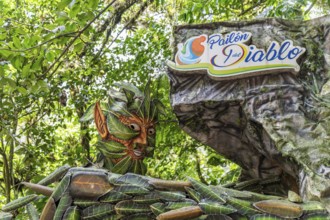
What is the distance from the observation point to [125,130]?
8.30 ft

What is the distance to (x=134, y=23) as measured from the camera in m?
6.01

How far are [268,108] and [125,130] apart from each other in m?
0.76

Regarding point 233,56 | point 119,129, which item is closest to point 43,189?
point 119,129

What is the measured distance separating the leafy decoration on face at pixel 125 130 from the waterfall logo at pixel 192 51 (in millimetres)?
264

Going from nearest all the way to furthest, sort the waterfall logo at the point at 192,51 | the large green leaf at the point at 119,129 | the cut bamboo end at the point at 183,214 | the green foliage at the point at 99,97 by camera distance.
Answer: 1. the cut bamboo end at the point at 183,214
2. the large green leaf at the point at 119,129
3. the waterfall logo at the point at 192,51
4. the green foliage at the point at 99,97

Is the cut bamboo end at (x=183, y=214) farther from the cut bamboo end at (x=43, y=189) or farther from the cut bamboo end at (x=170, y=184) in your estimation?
the cut bamboo end at (x=43, y=189)

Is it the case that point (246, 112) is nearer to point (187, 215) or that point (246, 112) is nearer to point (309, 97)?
point (309, 97)

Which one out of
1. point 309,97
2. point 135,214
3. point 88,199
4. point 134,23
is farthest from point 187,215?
point 134,23

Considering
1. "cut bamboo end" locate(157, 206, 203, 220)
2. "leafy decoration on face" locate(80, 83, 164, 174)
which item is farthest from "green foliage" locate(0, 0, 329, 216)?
"cut bamboo end" locate(157, 206, 203, 220)

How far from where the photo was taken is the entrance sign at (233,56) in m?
2.54

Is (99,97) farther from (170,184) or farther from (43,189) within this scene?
Result: (170,184)

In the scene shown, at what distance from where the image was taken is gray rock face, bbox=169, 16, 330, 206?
232 cm

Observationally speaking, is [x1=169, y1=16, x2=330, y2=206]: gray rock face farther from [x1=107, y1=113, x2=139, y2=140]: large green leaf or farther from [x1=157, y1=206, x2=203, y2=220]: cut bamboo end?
[x1=157, y1=206, x2=203, y2=220]: cut bamboo end

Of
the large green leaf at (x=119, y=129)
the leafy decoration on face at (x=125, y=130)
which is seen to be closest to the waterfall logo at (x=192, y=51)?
the leafy decoration on face at (x=125, y=130)
